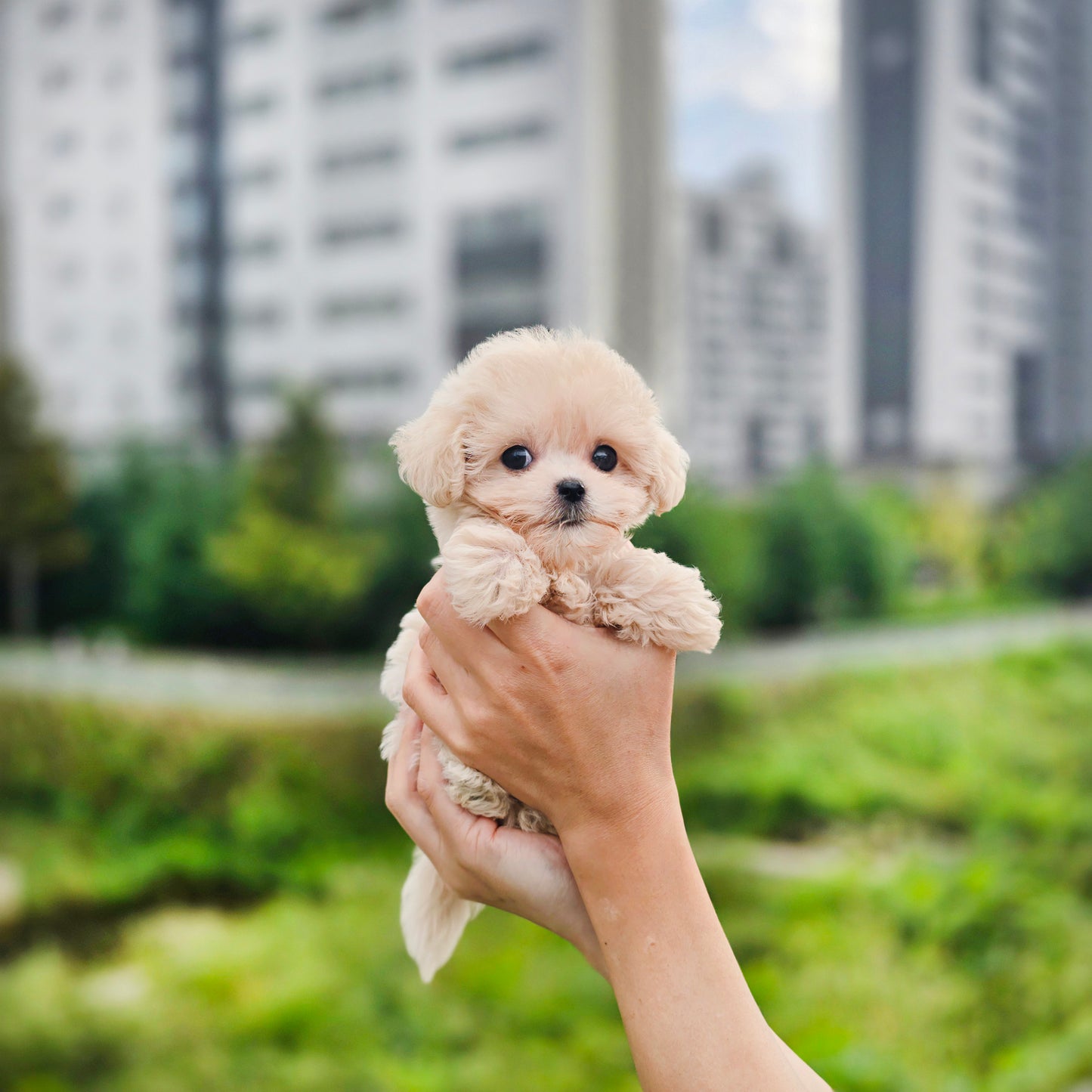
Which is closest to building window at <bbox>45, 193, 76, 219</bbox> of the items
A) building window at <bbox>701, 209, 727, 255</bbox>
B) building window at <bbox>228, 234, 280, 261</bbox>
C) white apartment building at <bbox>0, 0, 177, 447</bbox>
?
white apartment building at <bbox>0, 0, 177, 447</bbox>

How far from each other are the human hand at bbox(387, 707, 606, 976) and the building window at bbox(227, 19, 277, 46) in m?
7.47

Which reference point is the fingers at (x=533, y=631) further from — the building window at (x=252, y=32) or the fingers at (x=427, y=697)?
the building window at (x=252, y=32)

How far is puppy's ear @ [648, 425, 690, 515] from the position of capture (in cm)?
61

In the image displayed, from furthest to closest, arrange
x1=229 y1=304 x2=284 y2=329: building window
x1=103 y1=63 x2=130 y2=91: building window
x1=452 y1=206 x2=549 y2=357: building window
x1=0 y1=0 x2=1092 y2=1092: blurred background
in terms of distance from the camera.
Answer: x1=103 y1=63 x2=130 y2=91: building window → x1=229 y1=304 x2=284 y2=329: building window → x1=452 y1=206 x2=549 y2=357: building window → x1=0 y1=0 x2=1092 y2=1092: blurred background

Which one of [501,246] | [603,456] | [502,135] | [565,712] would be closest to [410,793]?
[565,712]

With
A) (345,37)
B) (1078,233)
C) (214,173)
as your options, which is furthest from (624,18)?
(1078,233)

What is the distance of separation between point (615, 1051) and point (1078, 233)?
Answer: 6.45 metres

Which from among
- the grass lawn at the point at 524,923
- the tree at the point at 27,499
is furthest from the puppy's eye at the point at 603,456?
the tree at the point at 27,499

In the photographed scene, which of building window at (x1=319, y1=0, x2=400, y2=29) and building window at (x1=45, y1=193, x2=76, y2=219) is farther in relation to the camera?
building window at (x1=45, y1=193, x2=76, y2=219)

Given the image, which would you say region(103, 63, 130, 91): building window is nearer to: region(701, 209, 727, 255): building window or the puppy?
region(701, 209, 727, 255): building window

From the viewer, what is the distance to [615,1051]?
4.80m

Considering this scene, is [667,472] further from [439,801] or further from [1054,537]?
[1054,537]

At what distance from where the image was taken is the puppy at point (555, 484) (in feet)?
1.85

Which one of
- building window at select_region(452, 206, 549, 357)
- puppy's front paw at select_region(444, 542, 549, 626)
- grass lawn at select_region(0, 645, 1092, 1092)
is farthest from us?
building window at select_region(452, 206, 549, 357)
